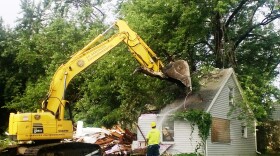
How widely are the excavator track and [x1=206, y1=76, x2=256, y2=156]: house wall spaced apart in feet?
28.3

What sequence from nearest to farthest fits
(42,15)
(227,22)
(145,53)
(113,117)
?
(145,53)
(113,117)
(227,22)
(42,15)

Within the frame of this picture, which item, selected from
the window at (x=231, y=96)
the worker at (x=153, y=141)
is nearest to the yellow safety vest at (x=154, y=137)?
the worker at (x=153, y=141)

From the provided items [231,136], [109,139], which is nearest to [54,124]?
[109,139]

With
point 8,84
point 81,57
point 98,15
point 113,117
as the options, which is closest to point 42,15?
point 98,15

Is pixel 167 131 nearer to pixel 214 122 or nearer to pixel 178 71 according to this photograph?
pixel 214 122

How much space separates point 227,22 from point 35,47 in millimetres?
15835

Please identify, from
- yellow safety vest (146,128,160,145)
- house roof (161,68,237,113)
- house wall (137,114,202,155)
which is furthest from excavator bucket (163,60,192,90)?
house wall (137,114,202,155)

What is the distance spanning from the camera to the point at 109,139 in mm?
23047

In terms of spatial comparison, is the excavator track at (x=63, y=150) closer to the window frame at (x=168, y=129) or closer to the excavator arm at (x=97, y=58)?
the excavator arm at (x=97, y=58)

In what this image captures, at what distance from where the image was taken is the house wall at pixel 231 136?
23.6 metres

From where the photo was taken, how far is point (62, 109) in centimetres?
1487

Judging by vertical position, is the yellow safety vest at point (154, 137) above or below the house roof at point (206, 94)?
below

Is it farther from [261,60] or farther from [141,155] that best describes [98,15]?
[141,155]

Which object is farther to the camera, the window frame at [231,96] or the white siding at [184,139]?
the window frame at [231,96]
